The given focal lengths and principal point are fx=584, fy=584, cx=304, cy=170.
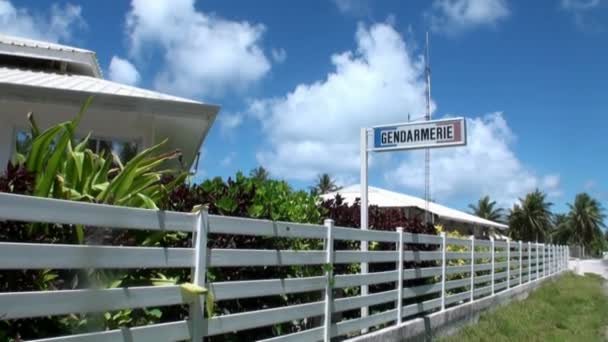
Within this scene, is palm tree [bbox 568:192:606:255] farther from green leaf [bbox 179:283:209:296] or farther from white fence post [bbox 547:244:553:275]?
green leaf [bbox 179:283:209:296]

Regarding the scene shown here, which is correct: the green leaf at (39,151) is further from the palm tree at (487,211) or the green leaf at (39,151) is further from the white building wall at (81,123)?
the palm tree at (487,211)

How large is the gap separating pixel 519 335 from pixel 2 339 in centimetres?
771

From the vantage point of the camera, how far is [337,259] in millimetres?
5848

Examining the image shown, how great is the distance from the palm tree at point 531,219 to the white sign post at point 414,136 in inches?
3060

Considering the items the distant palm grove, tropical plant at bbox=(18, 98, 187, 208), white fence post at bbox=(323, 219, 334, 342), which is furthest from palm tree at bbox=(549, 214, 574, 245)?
tropical plant at bbox=(18, 98, 187, 208)

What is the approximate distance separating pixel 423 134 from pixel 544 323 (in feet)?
16.6

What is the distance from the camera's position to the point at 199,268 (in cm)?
389

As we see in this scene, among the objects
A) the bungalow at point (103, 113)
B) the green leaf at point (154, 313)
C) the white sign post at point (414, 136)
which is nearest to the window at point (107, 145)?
the bungalow at point (103, 113)

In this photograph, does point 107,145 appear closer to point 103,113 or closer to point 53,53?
point 103,113

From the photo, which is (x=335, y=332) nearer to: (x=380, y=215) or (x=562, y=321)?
(x=380, y=215)

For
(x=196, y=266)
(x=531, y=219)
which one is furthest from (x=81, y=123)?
(x=531, y=219)

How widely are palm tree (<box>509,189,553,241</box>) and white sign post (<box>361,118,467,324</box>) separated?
255 feet

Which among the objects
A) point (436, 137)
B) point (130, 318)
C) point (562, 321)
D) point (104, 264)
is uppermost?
point (436, 137)

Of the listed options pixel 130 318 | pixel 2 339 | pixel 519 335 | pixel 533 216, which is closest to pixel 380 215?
pixel 519 335
